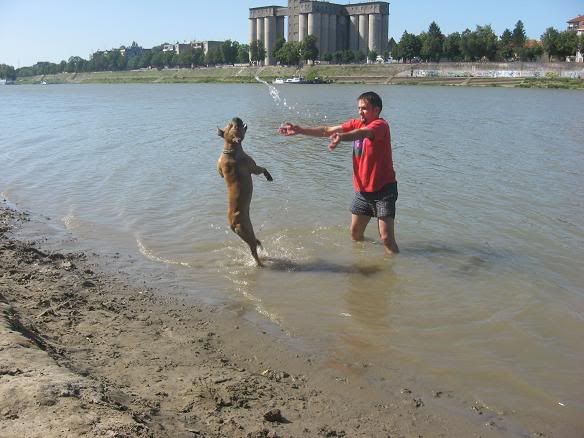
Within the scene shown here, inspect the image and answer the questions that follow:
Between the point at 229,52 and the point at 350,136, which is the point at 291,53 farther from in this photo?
the point at 350,136

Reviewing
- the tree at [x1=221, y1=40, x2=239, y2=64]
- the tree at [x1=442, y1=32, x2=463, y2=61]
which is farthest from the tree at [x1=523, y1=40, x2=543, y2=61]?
the tree at [x1=221, y1=40, x2=239, y2=64]

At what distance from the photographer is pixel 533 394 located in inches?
202

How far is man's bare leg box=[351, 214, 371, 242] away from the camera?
9.23 m

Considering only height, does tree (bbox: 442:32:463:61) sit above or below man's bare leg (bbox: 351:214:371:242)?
above

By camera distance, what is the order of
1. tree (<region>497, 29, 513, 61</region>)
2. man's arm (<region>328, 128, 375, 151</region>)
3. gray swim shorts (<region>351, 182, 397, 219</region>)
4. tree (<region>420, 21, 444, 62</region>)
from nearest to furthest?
man's arm (<region>328, 128, 375, 151</region>)
gray swim shorts (<region>351, 182, 397, 219</region>)
tree (<region>497, 29, 513, 61</region>)
tree (<region>420, 21, 444, 62</region>)

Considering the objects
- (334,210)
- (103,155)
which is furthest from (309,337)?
(103,155)

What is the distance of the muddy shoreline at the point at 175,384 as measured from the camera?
149 inches

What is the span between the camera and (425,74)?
111 m

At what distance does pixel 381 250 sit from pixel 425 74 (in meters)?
108

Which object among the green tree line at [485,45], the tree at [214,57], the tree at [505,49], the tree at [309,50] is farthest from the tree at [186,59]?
the tree at [505,49]

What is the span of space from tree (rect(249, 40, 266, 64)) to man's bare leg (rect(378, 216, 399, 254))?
17018cm

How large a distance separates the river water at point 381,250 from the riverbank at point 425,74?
2873 inches

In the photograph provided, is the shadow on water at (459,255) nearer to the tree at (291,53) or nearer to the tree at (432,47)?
the tree at (432,47)

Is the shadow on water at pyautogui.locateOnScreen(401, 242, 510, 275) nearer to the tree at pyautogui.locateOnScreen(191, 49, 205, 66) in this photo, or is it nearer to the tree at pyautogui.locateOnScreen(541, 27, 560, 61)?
the tree at pyautogui.locateOnScreen(541, 27, 560, 61)
